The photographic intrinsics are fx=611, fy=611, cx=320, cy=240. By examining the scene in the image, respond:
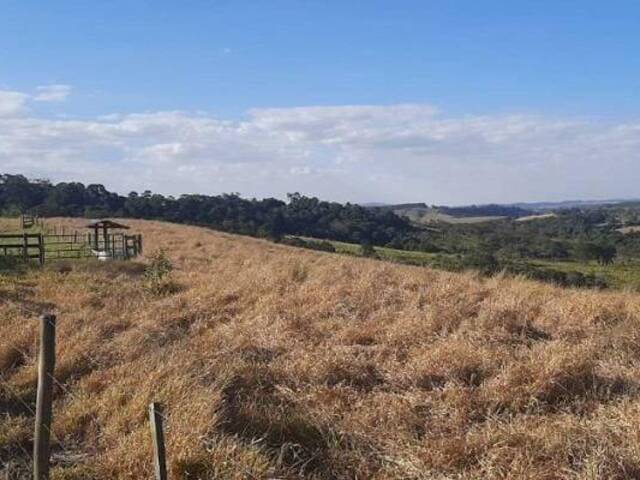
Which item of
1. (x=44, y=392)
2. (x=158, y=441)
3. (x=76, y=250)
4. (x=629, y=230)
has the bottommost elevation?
(x=629, y=230)

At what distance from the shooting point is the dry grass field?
444 centimetres

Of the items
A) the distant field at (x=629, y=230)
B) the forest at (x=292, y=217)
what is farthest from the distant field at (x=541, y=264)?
the distant field at (x=629, y=230)

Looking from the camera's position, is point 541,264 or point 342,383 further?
point 541,264

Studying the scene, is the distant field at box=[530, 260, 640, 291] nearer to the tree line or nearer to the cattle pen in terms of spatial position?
the tree line

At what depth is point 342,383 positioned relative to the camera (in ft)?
20.4

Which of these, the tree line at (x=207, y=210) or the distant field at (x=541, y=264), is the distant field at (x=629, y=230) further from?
the tree line at (x=207, y=210)

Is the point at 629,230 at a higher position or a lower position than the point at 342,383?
lower

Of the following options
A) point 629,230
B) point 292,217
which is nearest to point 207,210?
point 292,217

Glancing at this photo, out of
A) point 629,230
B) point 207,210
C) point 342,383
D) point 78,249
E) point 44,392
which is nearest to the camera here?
point 44,392

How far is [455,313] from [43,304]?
7.00 metres

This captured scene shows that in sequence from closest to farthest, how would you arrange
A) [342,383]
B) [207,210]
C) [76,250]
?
[342,383] < [76,250] < [207,210]

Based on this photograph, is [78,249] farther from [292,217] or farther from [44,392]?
[292,217]

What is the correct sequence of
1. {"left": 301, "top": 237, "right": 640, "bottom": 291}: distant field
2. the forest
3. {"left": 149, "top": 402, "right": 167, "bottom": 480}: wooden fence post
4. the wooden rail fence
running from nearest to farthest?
{"left": 149, "top": 402, "right": 167, "bottom": 480}: wooden fence post, the wooden rail fence, {"left": 301, "top": 237, "right": 640, "bottom": 291}: distant field, the forest

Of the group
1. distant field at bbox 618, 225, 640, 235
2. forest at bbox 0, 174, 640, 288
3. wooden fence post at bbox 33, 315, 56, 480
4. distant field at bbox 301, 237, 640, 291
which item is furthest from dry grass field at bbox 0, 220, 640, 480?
distant field at bbox 618, 225, 640, 235
